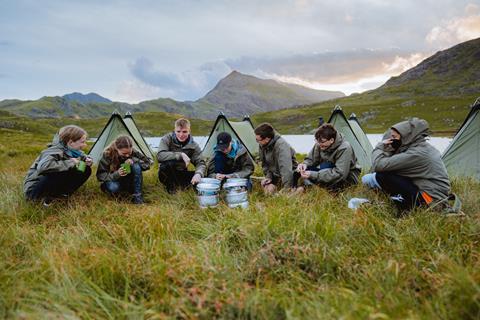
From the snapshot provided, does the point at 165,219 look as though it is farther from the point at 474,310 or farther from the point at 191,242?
the point at 474,310

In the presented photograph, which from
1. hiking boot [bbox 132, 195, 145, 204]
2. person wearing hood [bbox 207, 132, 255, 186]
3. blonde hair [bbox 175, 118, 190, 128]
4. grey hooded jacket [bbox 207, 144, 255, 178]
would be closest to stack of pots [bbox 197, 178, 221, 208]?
person wearing hood [bbox 207, 132, 255, 186]

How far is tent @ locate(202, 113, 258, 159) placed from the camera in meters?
11.1

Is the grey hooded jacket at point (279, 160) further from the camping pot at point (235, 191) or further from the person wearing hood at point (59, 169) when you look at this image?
the person wearing hood at point (59, 169)

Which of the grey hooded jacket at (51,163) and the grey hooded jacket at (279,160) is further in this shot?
the grey hooded jacket at (279,160)

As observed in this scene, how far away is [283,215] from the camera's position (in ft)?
12.4

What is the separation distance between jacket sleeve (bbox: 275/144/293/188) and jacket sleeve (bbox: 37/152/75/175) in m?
3.41

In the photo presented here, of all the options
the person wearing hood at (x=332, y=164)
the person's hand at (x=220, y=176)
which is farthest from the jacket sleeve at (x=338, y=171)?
the person's hand at (x=220, y=176)

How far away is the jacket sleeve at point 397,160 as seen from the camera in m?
4.16

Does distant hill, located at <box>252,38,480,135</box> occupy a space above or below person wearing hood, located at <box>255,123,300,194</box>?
above

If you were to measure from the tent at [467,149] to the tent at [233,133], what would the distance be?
225 inches

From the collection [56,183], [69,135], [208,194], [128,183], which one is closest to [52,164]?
[56,183]

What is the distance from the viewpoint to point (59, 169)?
486 centimetres

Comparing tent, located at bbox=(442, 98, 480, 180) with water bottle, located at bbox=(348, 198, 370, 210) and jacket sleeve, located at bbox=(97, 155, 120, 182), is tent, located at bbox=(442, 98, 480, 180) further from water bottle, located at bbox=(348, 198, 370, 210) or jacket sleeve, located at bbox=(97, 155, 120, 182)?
jacket sleeve, located at bbox=(97, 155, 120, 182)

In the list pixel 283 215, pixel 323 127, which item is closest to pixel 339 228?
pixel 283 215
